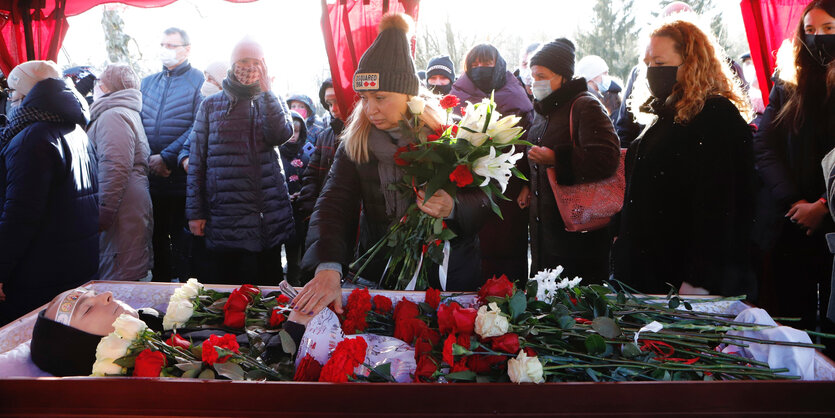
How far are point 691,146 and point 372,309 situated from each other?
1611mm

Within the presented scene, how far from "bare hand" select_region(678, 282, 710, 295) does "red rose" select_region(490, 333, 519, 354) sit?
1.17m

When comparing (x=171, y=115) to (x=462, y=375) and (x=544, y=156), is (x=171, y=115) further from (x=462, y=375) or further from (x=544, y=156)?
(x=462, y=375)

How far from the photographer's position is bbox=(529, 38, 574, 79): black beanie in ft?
11.7

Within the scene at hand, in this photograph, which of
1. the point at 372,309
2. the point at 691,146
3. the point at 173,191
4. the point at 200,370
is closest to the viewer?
the point at 200,370

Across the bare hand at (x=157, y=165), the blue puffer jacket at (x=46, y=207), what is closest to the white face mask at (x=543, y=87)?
the blue puffer jacket at (x=46, y=207)

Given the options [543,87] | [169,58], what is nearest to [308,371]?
[543,87]

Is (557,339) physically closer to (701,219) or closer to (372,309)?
(372,309)

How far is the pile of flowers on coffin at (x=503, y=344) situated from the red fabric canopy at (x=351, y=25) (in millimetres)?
1896

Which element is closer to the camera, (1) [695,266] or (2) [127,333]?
(2) [127,333]

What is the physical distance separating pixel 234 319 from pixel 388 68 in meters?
1.19

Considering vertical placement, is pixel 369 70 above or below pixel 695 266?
above

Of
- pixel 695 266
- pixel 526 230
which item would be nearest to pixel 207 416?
pixel 695 266

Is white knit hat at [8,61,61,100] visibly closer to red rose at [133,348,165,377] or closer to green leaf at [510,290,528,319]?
red rose at [133,348,165,377]

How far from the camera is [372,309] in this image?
2.34 metres
